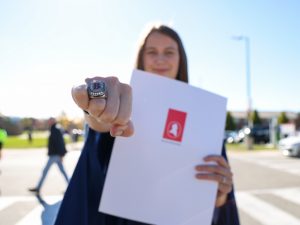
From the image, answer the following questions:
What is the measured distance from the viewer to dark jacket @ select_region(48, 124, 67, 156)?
8.05 m

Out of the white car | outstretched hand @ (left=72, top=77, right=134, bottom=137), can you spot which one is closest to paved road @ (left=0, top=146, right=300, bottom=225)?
outstretched hand @ (left=72, top=77, right=134, bottom=137)

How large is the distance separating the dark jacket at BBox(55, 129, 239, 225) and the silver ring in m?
0.40

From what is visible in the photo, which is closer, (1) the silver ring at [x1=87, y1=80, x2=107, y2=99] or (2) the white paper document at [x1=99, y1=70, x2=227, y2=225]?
(1) the silver ring at [x1=87, y1=80, x2=107, y2=99]

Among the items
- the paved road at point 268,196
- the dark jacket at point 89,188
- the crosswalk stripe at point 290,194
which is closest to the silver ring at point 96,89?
the dark jacket at point 89,188

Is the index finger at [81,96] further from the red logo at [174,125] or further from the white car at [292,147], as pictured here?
the white car at [292,147]

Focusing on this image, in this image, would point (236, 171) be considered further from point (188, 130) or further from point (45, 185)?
point (188, 130)

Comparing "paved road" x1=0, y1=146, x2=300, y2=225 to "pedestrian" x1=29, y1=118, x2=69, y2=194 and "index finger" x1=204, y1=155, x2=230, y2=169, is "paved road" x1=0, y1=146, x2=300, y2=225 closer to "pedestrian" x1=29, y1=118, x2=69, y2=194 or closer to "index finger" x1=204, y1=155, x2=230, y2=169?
"pedestrian" x1=29, y1=118, x2=69, y2=194

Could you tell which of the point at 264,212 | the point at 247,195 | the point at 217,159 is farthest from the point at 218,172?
the point at 247,195

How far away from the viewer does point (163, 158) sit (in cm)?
123

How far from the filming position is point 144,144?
1235mm

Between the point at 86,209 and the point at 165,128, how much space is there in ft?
1.23

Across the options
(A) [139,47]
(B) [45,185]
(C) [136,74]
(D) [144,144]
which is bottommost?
(B) [45,185]

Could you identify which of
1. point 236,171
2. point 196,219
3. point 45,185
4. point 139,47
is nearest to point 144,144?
point 196,219

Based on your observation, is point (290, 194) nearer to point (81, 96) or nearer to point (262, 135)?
point (81, 96)
